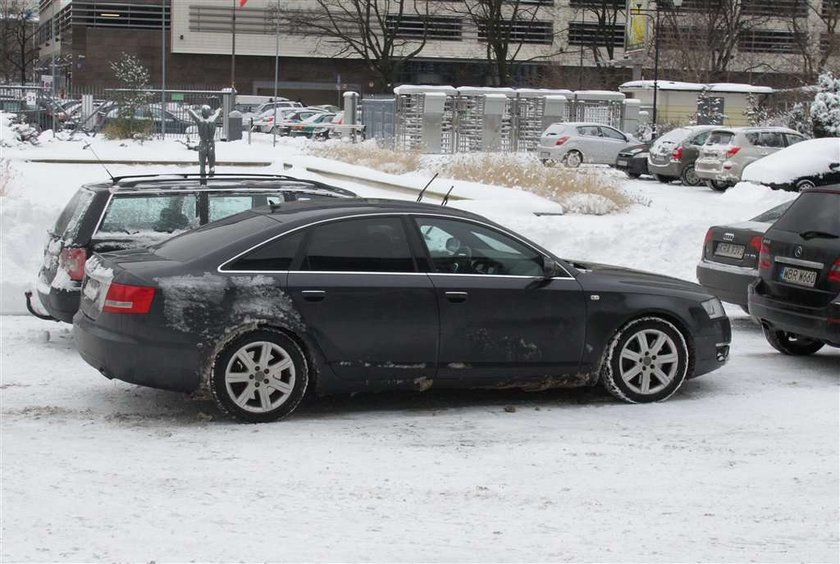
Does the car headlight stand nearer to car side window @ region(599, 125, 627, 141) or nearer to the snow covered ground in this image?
the snow covered ground

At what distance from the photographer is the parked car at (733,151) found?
29.5 m

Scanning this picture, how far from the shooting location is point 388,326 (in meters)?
8.06

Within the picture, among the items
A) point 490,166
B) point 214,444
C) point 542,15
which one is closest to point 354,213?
point 214,444

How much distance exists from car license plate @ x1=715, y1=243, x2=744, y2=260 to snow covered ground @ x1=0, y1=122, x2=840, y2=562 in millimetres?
1767

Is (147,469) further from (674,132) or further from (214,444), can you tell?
(674,132)

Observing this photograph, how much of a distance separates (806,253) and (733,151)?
A: 67.2 ft

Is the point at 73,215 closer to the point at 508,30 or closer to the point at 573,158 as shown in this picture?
the point at 573,158

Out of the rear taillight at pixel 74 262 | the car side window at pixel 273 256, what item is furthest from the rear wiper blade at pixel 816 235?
the rear taillight at pixel 74 262

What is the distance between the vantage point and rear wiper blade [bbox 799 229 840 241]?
9711 millimetres

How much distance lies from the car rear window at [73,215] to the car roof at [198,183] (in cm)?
9

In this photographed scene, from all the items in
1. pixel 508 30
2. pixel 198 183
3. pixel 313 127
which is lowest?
pixel 198 183

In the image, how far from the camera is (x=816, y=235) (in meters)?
9.82

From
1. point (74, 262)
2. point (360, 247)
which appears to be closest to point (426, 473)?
point (360, 247)

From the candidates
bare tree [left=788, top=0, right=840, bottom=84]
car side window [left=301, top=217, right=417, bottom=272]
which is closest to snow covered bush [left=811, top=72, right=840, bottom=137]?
bare tree [left=788, top=0, right=840, bottom=84]
